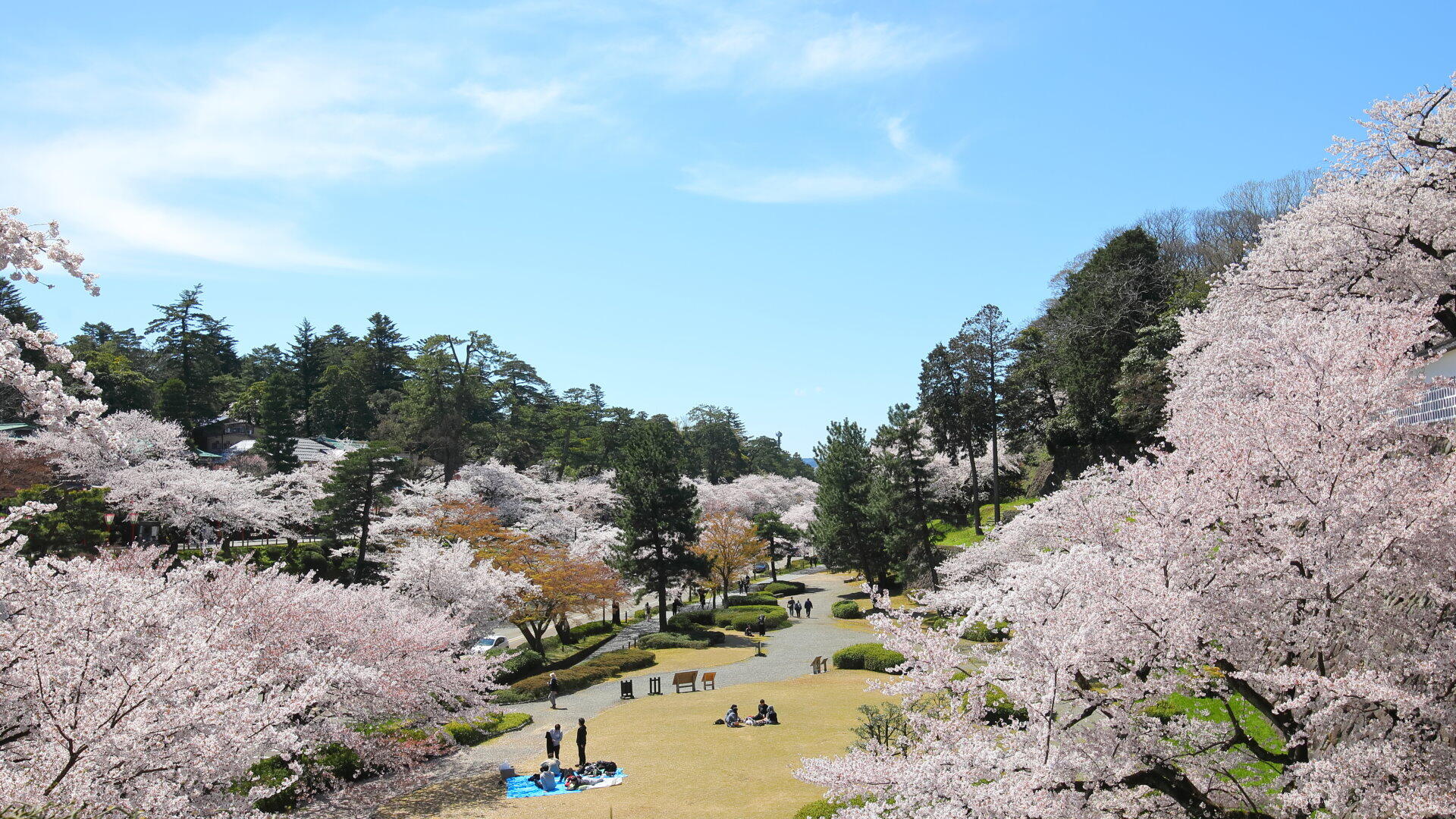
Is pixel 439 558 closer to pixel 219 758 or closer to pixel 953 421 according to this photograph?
pixel 219 758

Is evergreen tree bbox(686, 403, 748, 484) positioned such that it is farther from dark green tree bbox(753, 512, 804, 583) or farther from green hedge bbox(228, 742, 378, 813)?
green hedge bbox(228, 742, 378, 813)

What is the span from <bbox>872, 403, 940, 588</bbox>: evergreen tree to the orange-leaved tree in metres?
9.58

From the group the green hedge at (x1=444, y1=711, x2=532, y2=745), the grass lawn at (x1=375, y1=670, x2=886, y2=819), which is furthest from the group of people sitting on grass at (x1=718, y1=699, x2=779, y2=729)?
the green hedge at (x1=444, y1=711, x2=532, y2=745)

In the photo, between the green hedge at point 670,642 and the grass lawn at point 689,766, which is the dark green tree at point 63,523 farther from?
the green hedge at point 670,642

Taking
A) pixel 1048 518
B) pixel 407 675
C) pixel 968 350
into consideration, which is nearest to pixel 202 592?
pixel 407 675

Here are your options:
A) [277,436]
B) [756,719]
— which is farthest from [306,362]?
[756,719]

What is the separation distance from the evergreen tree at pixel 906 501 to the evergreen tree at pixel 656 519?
946 cm

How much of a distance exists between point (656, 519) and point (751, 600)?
13.2 meters

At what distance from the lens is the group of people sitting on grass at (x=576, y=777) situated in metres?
15.5

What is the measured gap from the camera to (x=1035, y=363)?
44.0 metres

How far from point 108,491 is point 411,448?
1620 centimetres

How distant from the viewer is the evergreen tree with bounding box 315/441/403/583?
31.2 meters

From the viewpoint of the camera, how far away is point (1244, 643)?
271 inches

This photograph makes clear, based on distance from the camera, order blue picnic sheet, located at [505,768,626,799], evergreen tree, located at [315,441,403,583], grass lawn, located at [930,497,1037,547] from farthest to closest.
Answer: grass lawn, located at [930,497,1037,547] < evergreen tree, located at [315,441,403,583] < blue picnic sheet, located at [505,768,626,799]
